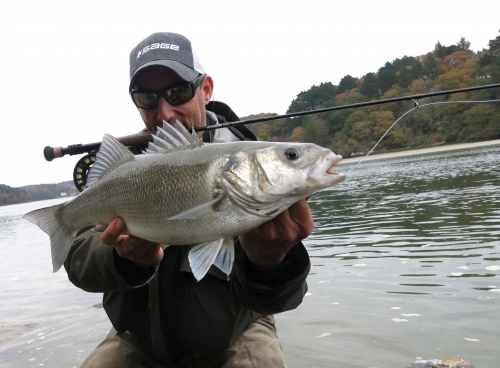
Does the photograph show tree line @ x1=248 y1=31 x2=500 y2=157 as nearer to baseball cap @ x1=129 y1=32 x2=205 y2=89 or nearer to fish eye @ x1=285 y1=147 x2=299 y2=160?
baseball cap @ x1=129 y1=32 x2=205 y2=89

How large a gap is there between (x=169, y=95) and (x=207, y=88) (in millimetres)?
563

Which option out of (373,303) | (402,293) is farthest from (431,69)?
(373,303)

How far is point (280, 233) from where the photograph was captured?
2.29 m

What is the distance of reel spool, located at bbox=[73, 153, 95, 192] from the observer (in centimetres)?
394

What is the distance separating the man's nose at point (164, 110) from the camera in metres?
3.58

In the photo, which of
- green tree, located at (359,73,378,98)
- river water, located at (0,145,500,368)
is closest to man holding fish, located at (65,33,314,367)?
river water, located at (0,145,500,368)

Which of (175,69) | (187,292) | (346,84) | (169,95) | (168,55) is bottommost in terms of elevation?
(187,292)

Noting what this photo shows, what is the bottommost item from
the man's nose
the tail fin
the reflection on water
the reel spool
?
the reflection on water

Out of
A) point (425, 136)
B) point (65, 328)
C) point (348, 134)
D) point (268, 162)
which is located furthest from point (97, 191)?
point (425, 136)

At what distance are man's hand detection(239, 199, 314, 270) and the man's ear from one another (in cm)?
195

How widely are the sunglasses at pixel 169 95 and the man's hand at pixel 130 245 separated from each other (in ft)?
4.67

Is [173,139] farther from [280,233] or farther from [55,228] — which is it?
[55,228]

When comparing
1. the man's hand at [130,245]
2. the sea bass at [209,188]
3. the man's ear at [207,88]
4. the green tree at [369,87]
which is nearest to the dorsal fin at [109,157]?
the sea bass at [209,188]

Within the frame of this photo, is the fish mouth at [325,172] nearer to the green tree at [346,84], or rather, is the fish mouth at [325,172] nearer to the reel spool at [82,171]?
the reel spool at [82,171]
